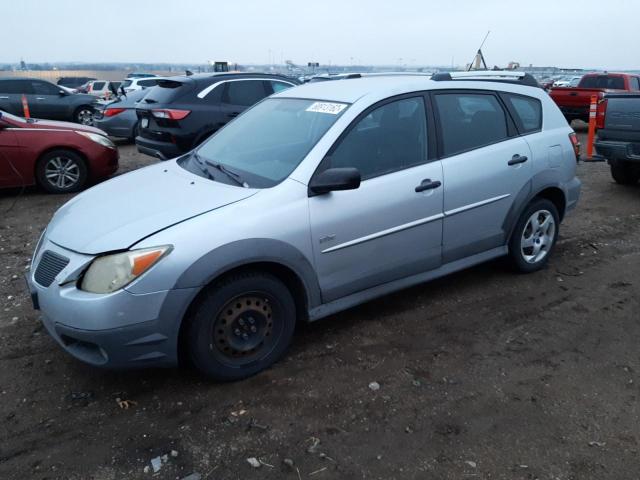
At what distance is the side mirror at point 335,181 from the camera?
11.0ft

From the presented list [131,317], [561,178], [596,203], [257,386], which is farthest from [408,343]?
[596,203]

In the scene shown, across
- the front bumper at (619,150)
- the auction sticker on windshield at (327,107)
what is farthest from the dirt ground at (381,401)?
the front bumper at (619,150)

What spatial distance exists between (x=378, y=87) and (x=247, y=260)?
1.71m

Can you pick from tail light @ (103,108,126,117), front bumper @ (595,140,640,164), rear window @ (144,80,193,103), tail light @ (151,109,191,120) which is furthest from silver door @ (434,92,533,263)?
tail light @ (103,108,126,117)

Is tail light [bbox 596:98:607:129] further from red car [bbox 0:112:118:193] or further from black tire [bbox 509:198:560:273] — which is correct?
red car [bbox 0:112:118:193]

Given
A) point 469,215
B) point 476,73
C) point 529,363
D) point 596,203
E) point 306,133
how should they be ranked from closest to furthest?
point 529,363 < point 306,133 < point 469,215 < point 476,73 < point 596,203

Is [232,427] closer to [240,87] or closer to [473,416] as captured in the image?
[473,416]

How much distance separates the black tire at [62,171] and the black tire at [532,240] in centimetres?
628

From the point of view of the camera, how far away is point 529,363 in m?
3.57

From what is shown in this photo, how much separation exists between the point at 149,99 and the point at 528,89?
6.00 metres

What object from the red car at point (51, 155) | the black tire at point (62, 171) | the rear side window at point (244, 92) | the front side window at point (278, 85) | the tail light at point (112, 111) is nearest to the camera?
the red car at point (51, 155)

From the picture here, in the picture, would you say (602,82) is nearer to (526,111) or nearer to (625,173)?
(625,173)

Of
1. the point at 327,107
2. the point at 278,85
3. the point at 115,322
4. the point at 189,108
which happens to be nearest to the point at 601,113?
the point at 278,85

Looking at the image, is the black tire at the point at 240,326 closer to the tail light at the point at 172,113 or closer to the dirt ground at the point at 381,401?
the dirt ground at the point at 381,401
